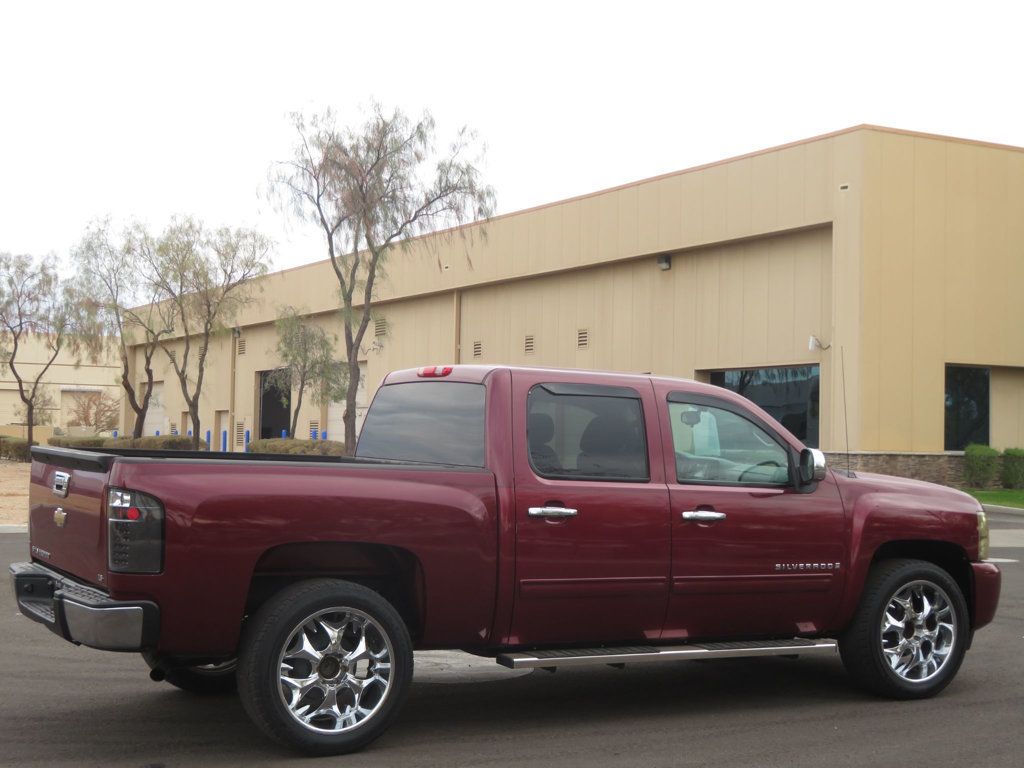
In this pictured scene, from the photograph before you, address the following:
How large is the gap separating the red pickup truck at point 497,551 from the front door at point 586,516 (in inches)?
0.5

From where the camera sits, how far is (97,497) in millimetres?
5730

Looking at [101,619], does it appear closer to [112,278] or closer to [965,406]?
[965,406]

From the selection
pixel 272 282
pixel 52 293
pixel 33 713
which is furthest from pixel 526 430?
pixel 52 293

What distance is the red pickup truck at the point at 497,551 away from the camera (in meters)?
5.71

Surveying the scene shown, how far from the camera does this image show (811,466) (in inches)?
285

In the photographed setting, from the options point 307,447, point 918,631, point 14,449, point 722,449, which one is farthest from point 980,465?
point 14,449

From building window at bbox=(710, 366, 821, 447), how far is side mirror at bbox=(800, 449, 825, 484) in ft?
71.7

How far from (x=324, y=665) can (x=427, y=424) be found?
5.46ft

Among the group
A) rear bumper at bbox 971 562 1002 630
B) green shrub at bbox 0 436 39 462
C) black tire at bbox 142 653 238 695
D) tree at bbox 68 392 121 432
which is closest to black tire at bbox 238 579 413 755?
black tire at bbox 142 653 238 695

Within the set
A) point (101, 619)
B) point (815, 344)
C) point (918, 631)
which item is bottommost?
point (918, 631)

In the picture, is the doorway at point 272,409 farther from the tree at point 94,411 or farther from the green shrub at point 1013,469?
the tree at point 94,411

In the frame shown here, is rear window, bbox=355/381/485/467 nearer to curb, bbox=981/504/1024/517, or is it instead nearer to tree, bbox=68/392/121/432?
curb, bbox=981/504/1024/517

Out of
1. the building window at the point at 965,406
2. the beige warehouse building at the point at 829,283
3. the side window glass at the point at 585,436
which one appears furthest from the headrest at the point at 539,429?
the building window at the point at 965,406

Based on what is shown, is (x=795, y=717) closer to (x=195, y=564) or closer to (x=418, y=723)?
(x=418, y=723)
